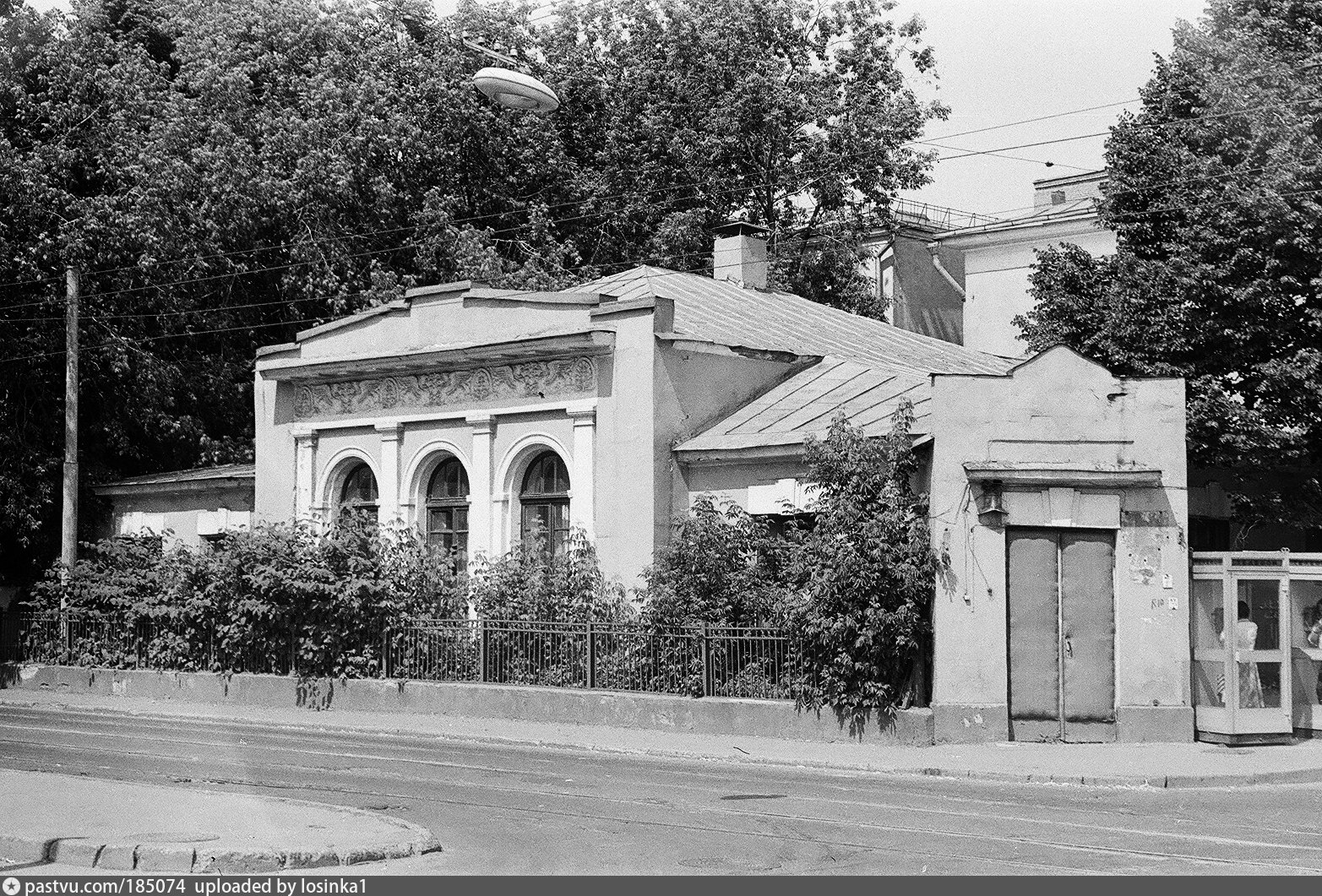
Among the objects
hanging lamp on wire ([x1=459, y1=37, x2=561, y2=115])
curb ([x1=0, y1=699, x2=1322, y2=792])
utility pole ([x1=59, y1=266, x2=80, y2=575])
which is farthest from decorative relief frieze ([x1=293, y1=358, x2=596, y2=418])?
curb ([x1=0, y1=699, x2=1322, y2=792])

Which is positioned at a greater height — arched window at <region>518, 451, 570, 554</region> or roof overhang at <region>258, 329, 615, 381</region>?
roof overhang at <region>258, 329, 615, 381</region>

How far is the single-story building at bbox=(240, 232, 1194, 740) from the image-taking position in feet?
63.9

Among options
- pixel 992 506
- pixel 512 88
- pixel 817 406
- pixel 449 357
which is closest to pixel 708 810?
pixel 992 506

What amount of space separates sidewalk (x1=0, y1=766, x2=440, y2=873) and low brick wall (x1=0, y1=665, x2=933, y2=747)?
865 centimetres

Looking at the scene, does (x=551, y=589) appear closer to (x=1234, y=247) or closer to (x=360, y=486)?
(x=360, y=486)

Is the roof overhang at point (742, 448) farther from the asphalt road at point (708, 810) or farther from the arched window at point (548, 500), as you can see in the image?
the asphalt road at point (708, 810)

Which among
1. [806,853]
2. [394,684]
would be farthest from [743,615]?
[806,853]

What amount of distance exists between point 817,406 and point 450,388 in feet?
22.2

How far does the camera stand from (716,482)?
2491 centimetres

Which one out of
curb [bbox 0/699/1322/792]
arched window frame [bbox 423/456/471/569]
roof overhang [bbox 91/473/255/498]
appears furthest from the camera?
roof overhang [bbox 91/473/255/498]

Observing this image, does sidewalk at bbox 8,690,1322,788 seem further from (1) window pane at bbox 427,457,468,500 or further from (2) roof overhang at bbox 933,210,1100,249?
(2) roof overhang at bbox 933,210,1100,249

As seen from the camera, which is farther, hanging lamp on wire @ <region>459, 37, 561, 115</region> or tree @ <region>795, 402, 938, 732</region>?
hanging lamp on wire @ <region>459, 37, 561, 115</region>

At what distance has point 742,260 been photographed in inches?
1412

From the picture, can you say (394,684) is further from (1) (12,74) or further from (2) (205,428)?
(1) (12,74)
